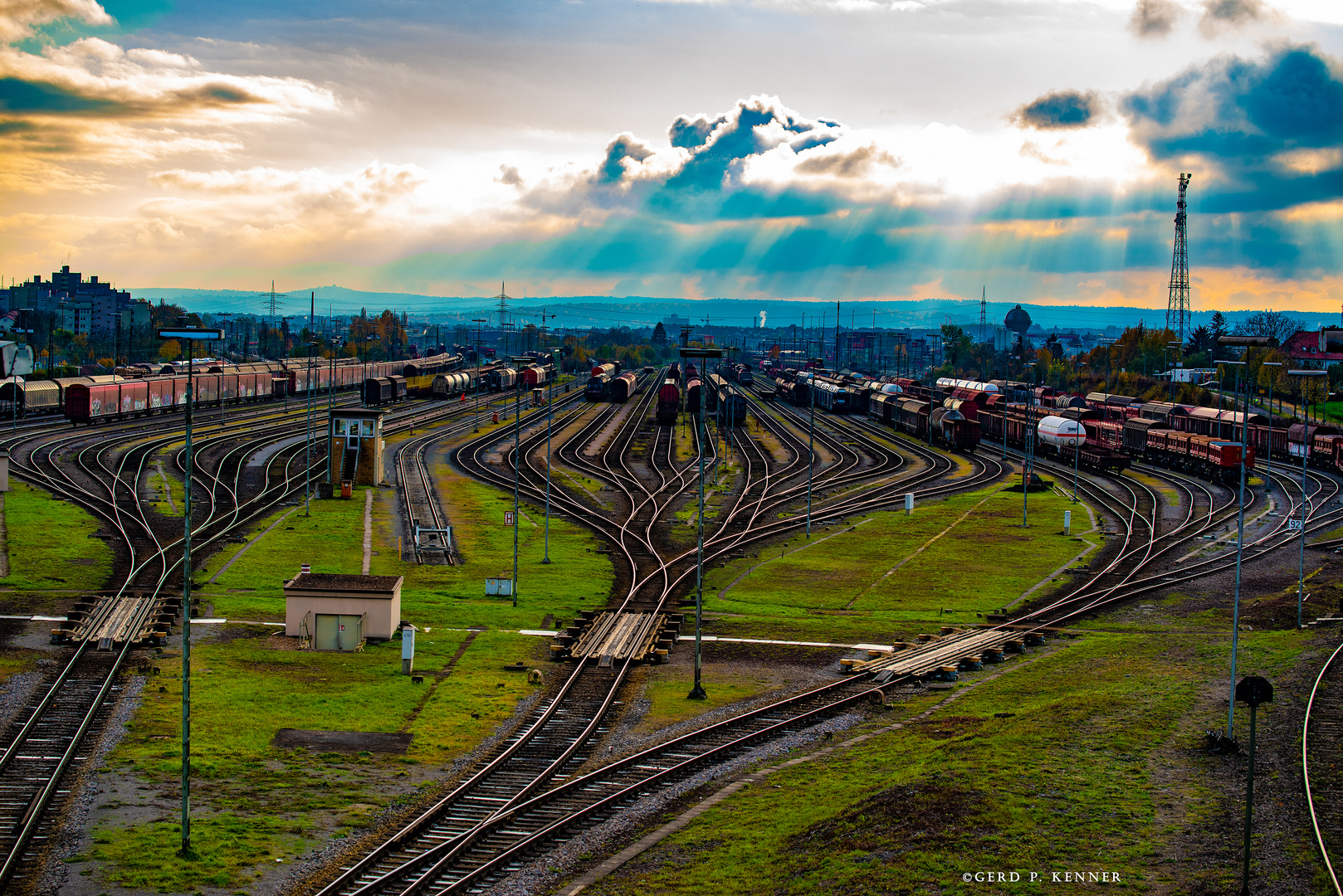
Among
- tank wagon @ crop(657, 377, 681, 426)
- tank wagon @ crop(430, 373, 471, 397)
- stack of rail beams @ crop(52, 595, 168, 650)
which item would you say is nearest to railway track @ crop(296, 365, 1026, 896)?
stack of rail beams @ crop(52, 595, 168, 650)

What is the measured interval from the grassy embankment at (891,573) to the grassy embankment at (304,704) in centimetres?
616

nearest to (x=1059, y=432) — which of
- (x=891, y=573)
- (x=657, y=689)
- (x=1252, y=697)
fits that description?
(x=891, y=573)

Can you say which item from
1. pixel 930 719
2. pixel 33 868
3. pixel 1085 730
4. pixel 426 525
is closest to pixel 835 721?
pixel 930 719

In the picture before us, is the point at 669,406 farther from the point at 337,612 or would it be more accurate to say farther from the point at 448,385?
the point at 337,612

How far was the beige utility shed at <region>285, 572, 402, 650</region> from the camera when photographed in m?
33.6

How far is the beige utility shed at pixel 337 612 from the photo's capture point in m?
33.6

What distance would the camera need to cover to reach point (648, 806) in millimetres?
21797

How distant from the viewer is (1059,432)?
90312mm

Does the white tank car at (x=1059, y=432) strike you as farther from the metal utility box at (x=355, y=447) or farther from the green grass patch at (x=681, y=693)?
the green grass patch at (x=681, y=693)

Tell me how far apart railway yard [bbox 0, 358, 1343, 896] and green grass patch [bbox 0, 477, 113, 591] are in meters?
0.25

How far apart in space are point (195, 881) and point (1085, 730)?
18077mm

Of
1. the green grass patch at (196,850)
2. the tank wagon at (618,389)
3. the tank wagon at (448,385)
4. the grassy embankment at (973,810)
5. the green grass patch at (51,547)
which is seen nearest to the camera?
the grassy embankment at (973,810)

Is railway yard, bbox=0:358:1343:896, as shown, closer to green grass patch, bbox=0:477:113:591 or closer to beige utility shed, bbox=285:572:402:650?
green grass patch, bbox=0:477:113:591

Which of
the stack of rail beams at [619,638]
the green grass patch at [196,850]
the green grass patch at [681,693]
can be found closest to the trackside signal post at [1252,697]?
the green grass patch at [681,693]
